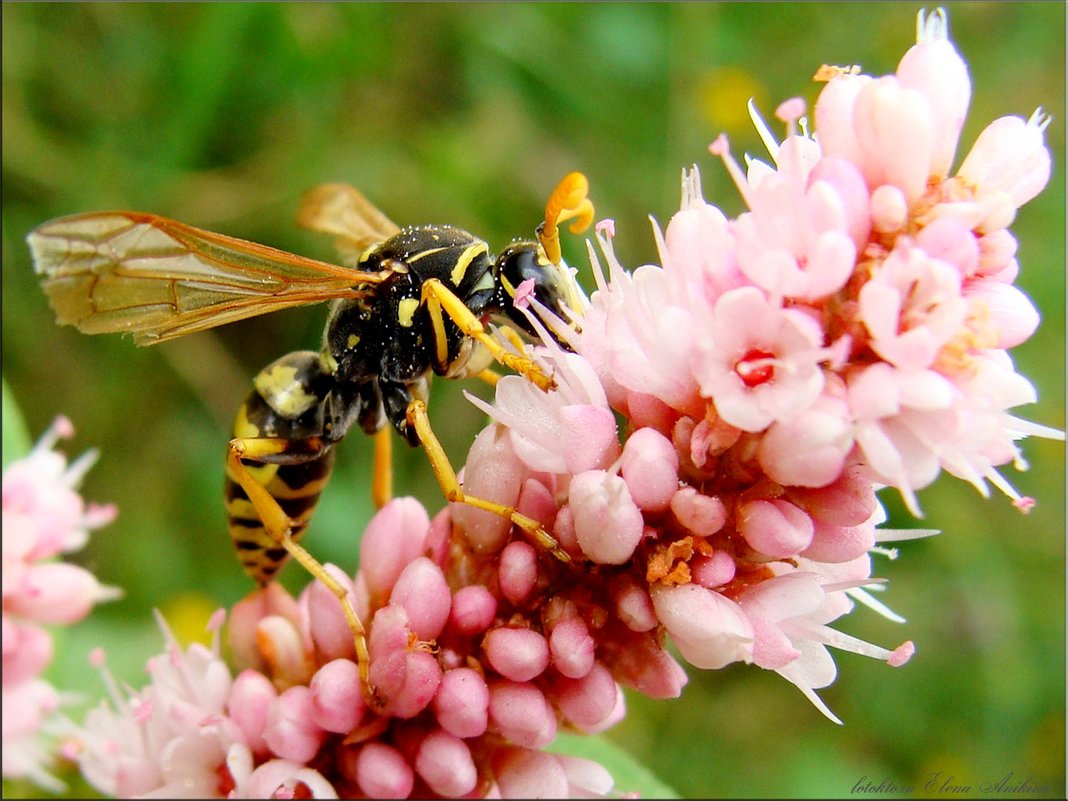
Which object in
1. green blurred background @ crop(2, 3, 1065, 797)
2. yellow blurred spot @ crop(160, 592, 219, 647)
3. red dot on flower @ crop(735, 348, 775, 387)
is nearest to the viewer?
red dot on flower @ crop(735, 348, 775, 387)

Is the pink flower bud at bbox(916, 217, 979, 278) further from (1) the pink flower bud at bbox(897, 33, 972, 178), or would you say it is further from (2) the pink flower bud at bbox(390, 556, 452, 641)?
(2) the pink flower bud at bbox(390, 556, 452, 641)

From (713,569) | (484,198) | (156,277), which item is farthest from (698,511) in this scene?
(484,198)

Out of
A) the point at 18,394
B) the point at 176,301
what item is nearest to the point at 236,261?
the point at 176,301

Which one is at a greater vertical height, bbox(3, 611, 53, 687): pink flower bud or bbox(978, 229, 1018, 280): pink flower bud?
bbox(978, 229, 1018, 280): pink flower bud

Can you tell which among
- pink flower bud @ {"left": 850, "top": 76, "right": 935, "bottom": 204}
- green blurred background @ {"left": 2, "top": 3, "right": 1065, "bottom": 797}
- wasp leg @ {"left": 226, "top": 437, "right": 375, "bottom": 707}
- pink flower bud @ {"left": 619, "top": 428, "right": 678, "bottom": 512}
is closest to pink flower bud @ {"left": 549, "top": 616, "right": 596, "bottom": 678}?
pink flower bud @ {"left": 619, "top": 428, "right": 678, "bottom": 512}

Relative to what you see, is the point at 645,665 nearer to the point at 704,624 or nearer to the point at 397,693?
the point at 704,624

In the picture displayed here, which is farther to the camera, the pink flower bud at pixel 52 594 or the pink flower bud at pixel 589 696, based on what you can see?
the pink flower bud at pixel 52 594

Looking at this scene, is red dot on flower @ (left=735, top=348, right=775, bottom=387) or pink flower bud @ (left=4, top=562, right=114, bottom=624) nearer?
red dot on flower @ (left=735, top=348, right=775, bottom=387)

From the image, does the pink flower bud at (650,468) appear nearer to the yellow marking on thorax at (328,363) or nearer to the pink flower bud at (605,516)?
the pink flower bud at (605,516)

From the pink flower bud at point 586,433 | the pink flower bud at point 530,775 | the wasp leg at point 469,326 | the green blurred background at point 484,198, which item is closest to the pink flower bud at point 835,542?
the pink flower bud at point 586,433

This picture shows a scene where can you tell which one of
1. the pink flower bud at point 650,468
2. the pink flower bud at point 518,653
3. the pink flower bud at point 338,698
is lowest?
the pink flower bud at point 338,698
